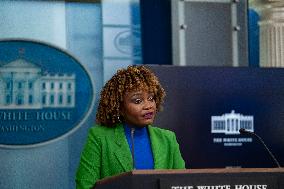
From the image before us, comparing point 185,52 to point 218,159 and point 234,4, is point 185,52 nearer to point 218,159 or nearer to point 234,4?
point 234,4

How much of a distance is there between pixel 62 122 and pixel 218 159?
0.90 metres

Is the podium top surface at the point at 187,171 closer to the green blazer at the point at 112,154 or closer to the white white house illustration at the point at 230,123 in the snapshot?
the green blazer at the point at 112,154

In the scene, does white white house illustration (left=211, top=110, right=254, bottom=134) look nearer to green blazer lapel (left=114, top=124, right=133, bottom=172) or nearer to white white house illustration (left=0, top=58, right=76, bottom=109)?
white white house illustration (left=0, top=58, right=76, bottom=109)

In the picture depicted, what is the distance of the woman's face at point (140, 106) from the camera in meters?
2.07

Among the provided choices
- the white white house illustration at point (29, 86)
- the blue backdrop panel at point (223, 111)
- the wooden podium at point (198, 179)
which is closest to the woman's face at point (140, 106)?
the wooden podium at point (198, 179)

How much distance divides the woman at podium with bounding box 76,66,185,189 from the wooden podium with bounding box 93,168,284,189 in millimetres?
657

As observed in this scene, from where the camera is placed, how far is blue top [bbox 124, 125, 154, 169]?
2.08 meters

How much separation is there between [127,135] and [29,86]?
4.64 ft

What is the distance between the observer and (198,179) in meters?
1.34

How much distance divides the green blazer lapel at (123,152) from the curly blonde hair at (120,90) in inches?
2.3

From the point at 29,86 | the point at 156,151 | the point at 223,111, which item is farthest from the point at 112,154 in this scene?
the point at 29,86

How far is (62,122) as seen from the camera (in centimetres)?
347

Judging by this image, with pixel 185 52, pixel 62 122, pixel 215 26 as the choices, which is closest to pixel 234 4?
pixel 215 26

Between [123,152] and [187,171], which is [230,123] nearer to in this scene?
[123,152]
